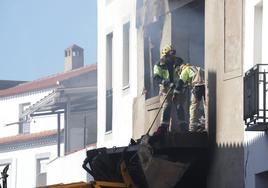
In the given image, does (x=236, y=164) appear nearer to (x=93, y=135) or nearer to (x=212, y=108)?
(x=212, y=108)

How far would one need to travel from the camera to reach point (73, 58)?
2408 inches

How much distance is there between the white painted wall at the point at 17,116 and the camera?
5475 cm

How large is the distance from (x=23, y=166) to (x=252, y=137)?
33691mm

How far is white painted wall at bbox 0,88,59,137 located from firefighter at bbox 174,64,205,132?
1206 inches

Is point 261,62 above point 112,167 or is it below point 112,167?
above

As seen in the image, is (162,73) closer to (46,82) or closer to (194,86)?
(194,86)

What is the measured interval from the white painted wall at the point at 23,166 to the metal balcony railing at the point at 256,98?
106 feet

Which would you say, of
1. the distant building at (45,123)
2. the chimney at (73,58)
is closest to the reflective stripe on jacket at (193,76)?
the distant building at (45,123)

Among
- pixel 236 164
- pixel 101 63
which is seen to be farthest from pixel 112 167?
pixel 101 63

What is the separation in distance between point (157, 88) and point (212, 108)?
3.74m

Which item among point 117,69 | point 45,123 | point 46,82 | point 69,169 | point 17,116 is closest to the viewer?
point 117,69

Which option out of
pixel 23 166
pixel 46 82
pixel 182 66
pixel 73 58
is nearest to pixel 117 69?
pixel 182 66

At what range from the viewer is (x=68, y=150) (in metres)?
50.0

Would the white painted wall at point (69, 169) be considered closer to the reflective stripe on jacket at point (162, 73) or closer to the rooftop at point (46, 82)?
the rooftop at point (46, 82)
